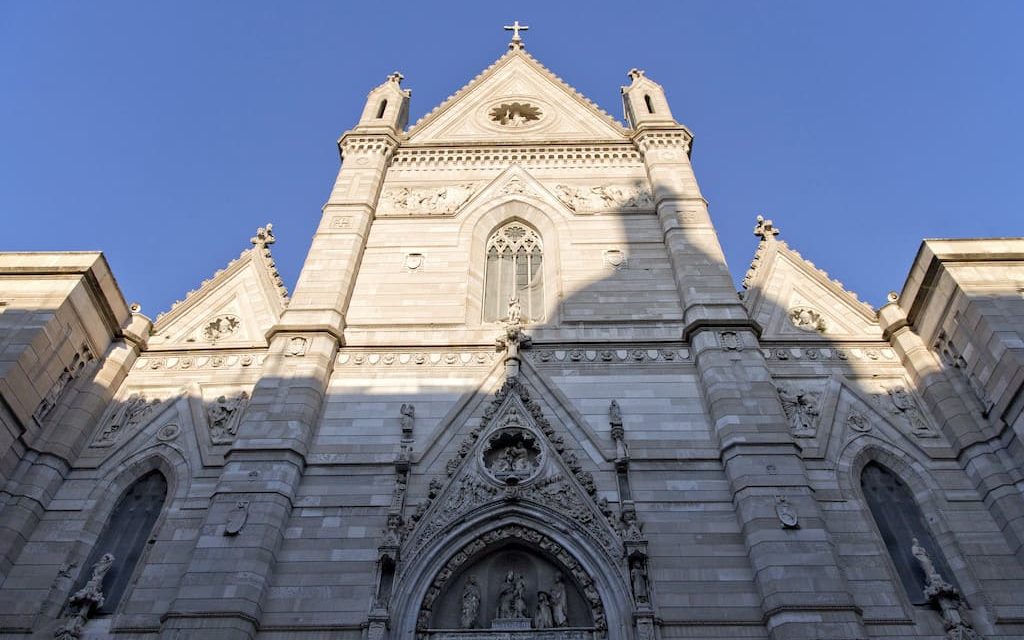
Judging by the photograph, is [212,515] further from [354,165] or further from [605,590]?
[354,165]

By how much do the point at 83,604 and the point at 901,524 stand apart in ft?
41.6

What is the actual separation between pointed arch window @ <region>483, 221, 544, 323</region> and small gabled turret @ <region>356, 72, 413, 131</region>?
5.28m

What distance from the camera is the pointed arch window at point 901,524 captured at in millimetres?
10992

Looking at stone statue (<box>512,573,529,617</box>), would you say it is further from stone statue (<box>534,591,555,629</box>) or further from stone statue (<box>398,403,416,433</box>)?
stone statue (<box>398,403,416,433</box>)

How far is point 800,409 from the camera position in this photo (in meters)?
13.2

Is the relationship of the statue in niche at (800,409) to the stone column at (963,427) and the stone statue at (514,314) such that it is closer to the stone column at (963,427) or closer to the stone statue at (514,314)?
the stone column at (963,427)

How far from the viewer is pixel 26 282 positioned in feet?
43.4

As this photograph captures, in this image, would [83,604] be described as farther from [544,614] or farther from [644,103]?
[644,103]

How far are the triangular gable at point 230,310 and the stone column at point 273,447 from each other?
1.05 m

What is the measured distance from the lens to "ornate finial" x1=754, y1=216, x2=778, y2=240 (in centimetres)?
1735

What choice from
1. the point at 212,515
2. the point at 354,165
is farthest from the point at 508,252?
the point at 212,515

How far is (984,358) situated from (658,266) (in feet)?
21.0

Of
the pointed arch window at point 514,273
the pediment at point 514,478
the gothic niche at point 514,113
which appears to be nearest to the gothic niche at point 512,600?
the pediment at point 514,478

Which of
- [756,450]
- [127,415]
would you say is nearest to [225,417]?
[127,415]
